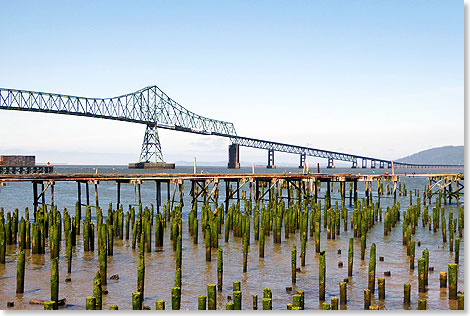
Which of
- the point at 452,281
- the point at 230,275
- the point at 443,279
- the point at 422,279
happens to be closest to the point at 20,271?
the point at 230,275

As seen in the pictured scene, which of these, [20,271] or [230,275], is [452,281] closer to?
[230,275]

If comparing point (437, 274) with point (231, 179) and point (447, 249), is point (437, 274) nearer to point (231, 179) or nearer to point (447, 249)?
point (447, 249)

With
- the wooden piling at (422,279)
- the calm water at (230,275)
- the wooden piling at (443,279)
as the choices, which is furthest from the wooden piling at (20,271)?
the wooden piling at (443,279)

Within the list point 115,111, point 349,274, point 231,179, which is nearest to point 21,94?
point 115,111

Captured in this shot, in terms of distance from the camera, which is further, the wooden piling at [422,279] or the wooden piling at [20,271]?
the wooden piling at [422,279]

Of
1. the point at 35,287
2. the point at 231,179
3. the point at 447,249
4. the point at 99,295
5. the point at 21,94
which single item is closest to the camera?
the point at 99,295

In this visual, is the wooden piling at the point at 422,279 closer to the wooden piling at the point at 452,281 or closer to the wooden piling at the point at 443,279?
the wooden piling at the point at 443,279

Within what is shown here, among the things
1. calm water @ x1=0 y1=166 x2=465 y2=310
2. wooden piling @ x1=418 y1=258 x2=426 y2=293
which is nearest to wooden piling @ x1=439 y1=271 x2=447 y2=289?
calm water @ x1=0 y1=166 x2=465 y2=310

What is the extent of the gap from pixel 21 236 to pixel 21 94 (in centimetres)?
12727

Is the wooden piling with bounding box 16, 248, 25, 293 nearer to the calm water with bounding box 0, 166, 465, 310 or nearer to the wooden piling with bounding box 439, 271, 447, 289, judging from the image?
the calm water with bounding box 0, 166, 465, 310

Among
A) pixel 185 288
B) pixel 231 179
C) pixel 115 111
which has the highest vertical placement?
pixel 115 111

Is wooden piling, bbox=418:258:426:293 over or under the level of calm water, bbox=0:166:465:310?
over

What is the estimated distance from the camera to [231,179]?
45.1 meters

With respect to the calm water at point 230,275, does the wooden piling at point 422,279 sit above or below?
above
